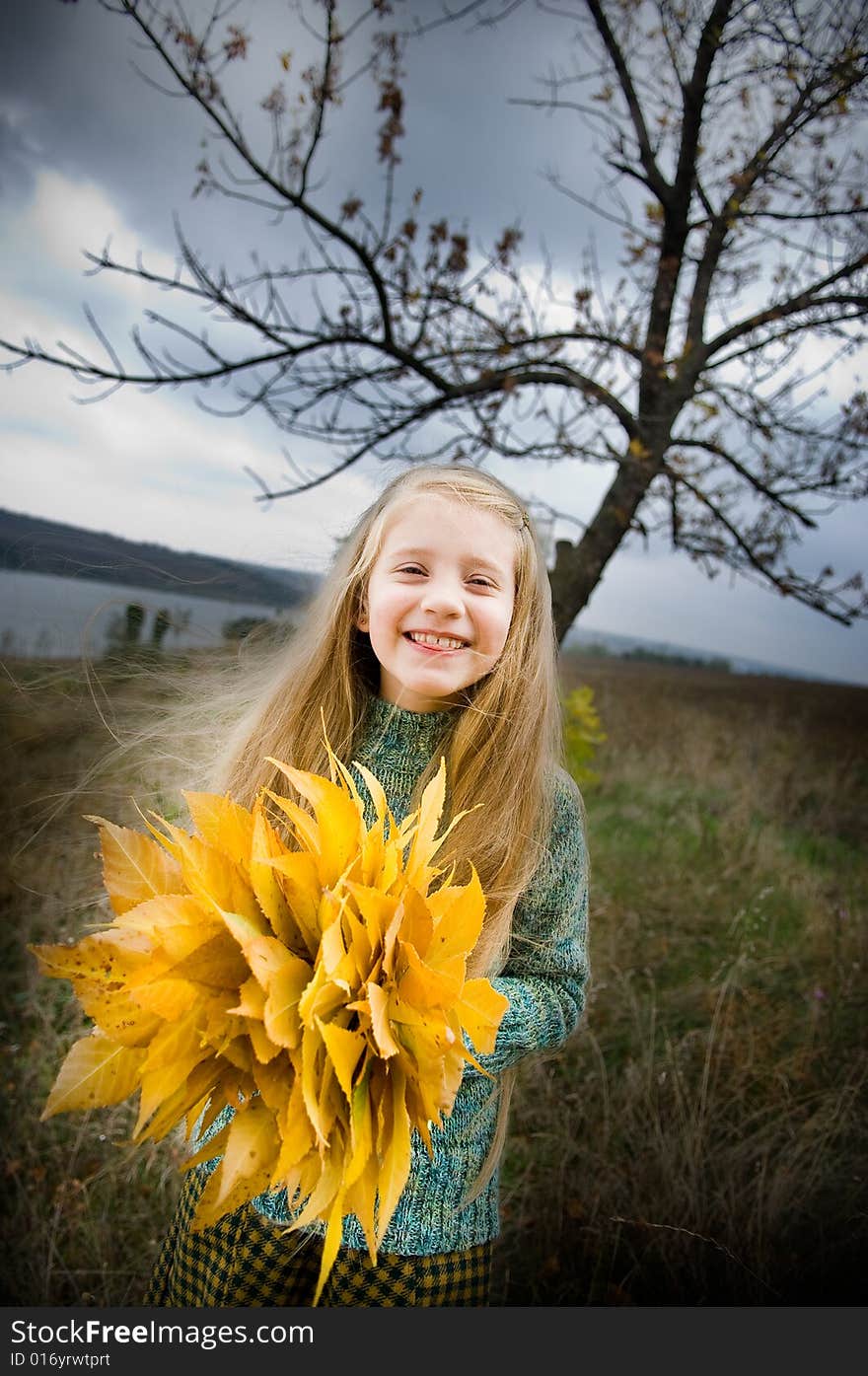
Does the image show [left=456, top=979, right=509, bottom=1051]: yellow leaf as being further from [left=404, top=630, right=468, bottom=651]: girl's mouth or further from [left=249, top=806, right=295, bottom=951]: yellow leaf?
[left=404, top=630, right=468, bottom=651]: girl's mouth

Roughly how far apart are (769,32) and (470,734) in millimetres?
2368

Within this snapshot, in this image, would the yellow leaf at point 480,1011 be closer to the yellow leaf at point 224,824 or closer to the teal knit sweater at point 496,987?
the yellow leaf at point 224,824

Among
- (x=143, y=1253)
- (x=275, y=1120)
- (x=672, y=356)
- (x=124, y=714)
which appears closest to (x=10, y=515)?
(x=124, y=714)

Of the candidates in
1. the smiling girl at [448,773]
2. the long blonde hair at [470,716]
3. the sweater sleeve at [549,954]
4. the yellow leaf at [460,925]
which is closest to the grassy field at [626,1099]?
the long blonde hair at [470,716]

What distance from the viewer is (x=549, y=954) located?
1353 millimetres

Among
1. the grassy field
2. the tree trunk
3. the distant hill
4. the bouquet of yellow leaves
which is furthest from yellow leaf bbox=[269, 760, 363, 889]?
the tree trunk

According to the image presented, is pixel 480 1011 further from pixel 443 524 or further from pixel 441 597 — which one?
pixel 443 524

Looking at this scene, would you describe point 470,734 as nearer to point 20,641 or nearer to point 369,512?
point 369,512

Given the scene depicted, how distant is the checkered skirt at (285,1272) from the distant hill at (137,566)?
0.99 metres

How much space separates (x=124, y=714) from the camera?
1.54 metres

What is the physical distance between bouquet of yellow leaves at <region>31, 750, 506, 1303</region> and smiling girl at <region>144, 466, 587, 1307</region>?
40 cm

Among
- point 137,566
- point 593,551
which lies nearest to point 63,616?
point 137,566

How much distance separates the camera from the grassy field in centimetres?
166

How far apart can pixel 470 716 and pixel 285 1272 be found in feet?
2.91
